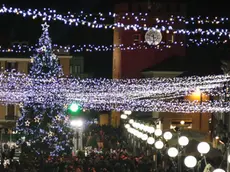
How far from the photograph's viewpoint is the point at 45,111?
41375 mm

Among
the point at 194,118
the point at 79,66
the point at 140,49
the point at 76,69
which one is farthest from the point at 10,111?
the point at 194,118

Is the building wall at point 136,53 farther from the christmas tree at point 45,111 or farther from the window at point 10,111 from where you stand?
the christmas tree at point 45,111

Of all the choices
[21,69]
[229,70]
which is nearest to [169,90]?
[229,70]

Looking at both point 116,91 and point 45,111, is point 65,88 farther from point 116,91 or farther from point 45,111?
point 116,91

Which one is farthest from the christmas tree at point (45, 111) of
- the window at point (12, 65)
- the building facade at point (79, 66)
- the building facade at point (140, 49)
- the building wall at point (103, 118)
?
the building facade at point (79, 66)

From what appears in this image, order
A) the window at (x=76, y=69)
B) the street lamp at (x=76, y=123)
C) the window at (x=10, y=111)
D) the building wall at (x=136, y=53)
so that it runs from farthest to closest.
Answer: the window at (x=76, y=69)
the window at (x=10, y=111)
the building wall at (x=136, y=53)
the street lamp at (x=76, y=123)

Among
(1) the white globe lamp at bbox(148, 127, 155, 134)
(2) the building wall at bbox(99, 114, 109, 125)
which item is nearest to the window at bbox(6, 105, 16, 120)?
(2) the building wall at bbox(99, 114, 109, 125)

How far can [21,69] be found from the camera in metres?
68.9

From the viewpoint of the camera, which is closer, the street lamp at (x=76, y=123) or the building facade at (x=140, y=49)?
the street lamp at (x=76, y=123)

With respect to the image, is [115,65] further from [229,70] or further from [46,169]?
[46,169]

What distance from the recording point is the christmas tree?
133 feet

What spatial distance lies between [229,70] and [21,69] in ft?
117

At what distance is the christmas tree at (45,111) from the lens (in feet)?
133

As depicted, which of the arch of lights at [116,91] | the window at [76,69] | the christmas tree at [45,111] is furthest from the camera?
the window at [76,69]
